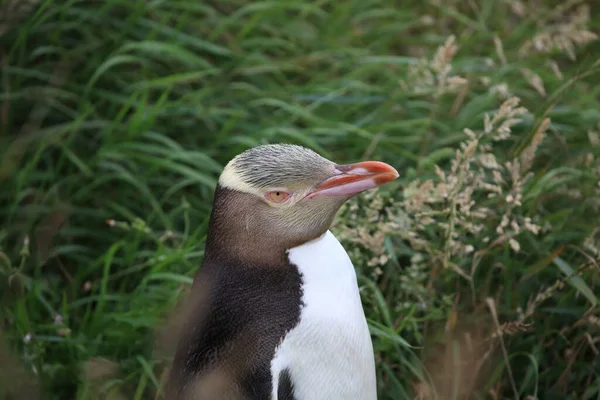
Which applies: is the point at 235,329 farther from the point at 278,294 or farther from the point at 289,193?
the point at 289,193

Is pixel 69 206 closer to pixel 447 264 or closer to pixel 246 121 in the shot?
pixel 246 121

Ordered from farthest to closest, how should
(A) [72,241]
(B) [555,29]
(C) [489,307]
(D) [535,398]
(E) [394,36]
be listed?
(E) [394,36] < (B) [555,29] < (A) [72,241] < (C) [489,307] < (D) [535,398]

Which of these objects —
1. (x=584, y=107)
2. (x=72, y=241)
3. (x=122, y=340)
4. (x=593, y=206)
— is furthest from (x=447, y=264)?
(x=72, y=241)

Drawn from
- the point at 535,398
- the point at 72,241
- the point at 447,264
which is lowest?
the point at 72,241

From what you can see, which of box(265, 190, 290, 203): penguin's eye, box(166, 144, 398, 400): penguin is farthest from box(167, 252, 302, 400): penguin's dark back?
box(265, 190, 290, 203): penguin's eye

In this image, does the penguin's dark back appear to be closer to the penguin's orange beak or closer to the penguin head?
the penguin head

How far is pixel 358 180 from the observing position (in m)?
2.47

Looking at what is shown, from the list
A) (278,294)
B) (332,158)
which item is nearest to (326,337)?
(278,294)

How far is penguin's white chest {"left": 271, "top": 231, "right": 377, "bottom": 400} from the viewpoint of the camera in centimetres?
238

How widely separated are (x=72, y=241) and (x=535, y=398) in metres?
1.96

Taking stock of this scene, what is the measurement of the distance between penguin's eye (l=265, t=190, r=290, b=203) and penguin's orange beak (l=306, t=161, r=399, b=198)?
0.06 m

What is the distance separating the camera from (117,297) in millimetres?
3432

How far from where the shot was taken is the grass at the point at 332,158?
309 cm

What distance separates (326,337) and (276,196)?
370 millimetres
